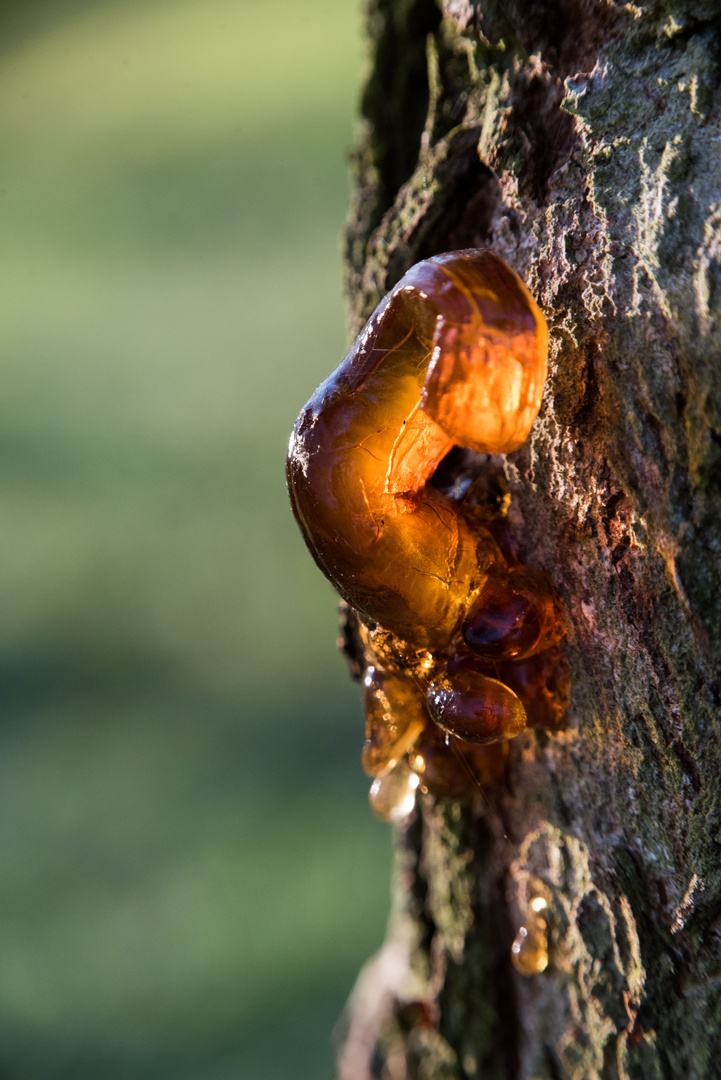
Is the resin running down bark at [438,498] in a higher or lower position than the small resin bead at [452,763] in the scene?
higher

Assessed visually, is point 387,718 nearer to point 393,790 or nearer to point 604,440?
point 393,790

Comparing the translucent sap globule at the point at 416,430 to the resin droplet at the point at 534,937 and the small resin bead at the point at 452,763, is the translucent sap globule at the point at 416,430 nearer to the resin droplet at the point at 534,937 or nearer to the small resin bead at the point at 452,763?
the small resin bead at the point at 452,763

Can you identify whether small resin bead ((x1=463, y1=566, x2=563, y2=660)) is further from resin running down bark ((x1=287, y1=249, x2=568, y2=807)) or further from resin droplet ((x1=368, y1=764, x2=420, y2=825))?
resin droplet ((x1=368, y1=764, x2=420, y2=825))

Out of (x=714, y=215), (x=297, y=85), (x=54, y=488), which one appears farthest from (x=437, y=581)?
(x=297, y=85)

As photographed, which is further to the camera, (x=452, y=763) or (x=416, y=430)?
(x=452, y=763)

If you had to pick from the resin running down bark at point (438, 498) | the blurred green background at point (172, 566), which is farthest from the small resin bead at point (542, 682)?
the blurred green background at point (172, 566)

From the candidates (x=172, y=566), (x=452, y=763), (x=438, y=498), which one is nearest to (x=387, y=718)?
(x=452, y=763)
